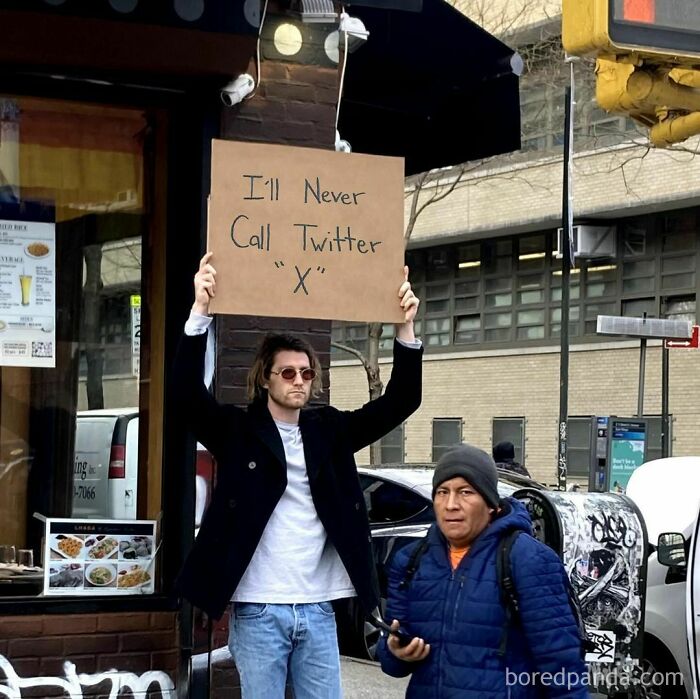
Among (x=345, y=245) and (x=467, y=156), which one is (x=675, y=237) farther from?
(x=345, y=245)

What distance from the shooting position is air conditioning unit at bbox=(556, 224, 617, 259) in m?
26.8

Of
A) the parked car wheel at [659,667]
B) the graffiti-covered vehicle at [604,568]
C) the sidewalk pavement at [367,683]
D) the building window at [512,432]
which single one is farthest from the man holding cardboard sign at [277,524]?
the building window at [512,432]

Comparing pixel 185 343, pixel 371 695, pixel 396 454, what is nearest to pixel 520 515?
pixel 185 343

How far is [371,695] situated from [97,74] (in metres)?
3.93

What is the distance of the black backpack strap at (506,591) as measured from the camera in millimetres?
3732

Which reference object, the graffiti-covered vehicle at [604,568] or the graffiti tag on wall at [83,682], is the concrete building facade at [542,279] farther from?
the graffiti tag on wall at [83,682]

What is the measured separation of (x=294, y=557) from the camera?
439cm

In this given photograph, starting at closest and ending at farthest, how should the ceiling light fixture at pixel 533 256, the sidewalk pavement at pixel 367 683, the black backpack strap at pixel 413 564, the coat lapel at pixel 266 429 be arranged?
the black backpack strap at pixel 413 564, the coat lapel at pixel 266 429, the sidewalk pavement at pixel 367 683, the ceiling light fixture at pixel 533 256

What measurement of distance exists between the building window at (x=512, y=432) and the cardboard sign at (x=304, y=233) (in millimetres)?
23678

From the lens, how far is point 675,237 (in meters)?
26.3

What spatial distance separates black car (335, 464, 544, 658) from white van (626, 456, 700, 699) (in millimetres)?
1061

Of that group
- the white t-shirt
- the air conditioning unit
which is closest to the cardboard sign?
the white t-shirt

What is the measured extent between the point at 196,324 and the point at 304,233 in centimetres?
59

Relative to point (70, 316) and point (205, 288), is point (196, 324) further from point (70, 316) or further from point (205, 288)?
point (70, 316)
